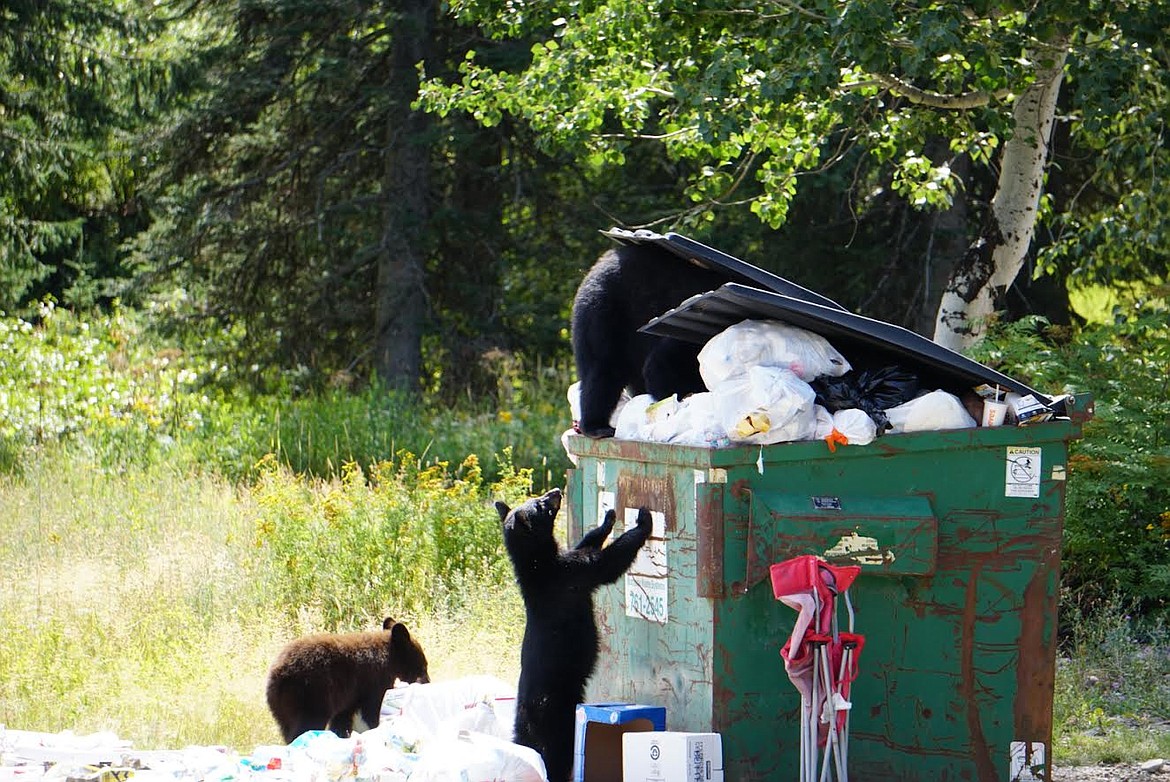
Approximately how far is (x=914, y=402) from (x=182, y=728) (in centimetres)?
371

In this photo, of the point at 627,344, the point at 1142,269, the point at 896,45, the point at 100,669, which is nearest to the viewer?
the point at 627,344

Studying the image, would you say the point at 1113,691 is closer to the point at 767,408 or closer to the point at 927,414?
the point at 927,414

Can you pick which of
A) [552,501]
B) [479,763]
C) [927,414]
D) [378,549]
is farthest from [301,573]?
[927,414]

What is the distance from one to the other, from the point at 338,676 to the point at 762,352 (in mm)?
2607

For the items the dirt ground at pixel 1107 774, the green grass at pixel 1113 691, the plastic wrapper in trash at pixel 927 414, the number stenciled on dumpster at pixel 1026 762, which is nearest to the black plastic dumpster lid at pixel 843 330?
the plastic wrapper in trash at pixel 927 414

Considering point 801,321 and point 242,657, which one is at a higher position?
point 801,321

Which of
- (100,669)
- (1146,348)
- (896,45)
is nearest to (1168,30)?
(896,45)

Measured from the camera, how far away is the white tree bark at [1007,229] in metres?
9.05

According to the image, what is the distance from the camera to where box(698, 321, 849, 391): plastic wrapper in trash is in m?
4.81

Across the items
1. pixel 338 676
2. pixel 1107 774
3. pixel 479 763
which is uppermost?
pixel 479 763

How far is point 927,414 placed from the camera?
4770 millimetres

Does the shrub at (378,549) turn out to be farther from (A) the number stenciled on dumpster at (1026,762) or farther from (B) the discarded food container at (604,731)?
(A) the number stenciled on dumpster at (1026,762)

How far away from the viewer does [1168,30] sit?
725cm

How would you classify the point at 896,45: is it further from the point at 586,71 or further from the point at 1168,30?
the point at 586,71
